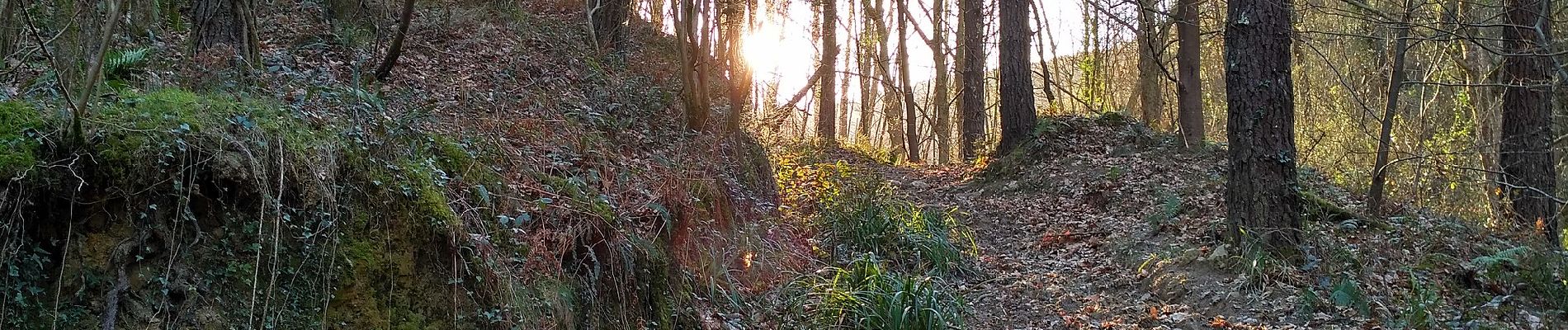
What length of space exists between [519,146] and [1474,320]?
23.1 ft

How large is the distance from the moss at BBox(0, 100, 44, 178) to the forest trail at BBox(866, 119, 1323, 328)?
19.0 ft

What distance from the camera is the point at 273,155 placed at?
3.76 meters

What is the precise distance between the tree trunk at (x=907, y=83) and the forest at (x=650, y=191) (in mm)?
5642

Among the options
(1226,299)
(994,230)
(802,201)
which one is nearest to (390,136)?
(802,201)

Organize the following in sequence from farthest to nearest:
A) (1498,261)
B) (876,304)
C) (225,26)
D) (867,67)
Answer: (867,67)
(1498,261)
(225,26)
(876,304)

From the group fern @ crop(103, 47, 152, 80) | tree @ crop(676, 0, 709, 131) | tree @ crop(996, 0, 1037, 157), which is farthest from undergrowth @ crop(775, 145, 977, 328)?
fern @ crop(103, 47, 152, 80)

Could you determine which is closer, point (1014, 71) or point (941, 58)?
point (1014, 71)

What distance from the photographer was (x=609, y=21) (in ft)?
37.4

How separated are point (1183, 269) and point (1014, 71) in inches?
248

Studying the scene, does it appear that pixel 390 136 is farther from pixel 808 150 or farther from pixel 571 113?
pixel 808 150

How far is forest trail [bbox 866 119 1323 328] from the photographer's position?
6.83 metres

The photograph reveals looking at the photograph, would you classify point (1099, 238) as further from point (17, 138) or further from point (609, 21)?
point (17, 138)

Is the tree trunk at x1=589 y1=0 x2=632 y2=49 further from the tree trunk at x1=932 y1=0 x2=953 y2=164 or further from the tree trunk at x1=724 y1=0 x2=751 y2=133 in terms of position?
the tree trunk at x1=932 y1=0 x2=953 y2=164

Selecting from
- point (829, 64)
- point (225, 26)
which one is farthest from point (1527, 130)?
point (829, 64)
